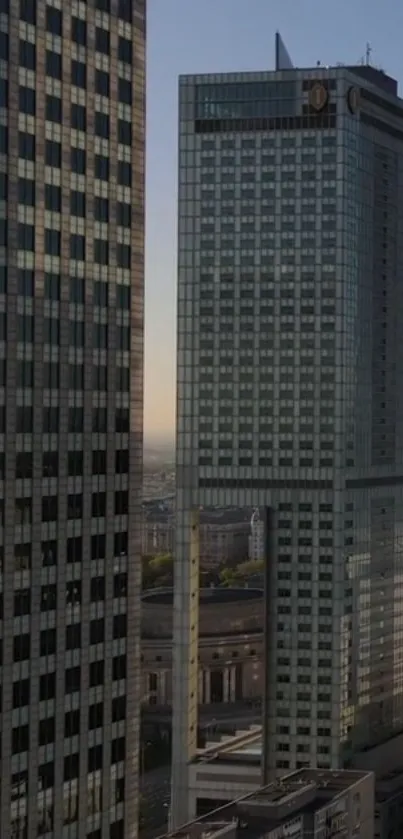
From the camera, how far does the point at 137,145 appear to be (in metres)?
85.2

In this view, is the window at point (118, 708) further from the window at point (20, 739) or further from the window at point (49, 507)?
the window at point (49, 507)

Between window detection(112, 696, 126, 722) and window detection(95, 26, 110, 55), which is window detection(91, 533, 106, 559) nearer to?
window detection(112, 696, 126, 722)

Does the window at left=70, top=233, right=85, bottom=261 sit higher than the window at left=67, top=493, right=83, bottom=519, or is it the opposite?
the window at left=70, top=233, right=85, bottom=261

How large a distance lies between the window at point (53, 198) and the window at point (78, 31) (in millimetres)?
7997

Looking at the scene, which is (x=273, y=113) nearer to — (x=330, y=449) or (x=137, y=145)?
(x=330, y=449)

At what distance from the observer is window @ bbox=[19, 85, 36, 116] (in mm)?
76312

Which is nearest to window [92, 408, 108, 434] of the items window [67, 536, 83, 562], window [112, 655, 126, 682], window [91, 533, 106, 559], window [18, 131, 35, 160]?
window [91, 533, 106, 559]

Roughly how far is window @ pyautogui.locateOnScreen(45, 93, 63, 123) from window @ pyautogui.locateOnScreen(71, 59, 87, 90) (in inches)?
71.7

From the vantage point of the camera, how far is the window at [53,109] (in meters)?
78.1

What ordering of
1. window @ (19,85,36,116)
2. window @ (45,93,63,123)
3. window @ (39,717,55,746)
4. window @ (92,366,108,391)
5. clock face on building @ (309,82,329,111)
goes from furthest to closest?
clock face on building @ (309,82,329,111) < window @ (92,366,108,391) < window @ (45,93,63,123) < window @ (39,717,55,746) < window @ (19,85,36,116)

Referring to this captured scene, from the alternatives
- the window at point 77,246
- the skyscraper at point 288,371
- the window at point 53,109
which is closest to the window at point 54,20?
the window at point 53,109

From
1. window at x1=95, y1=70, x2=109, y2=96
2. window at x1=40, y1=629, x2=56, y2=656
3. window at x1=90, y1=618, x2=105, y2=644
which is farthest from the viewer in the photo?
window at x1=90, y1=618, x2=105, y2=644

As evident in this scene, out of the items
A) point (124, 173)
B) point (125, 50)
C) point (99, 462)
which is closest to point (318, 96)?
point (125, 50)

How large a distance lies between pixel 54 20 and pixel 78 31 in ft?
6.77
